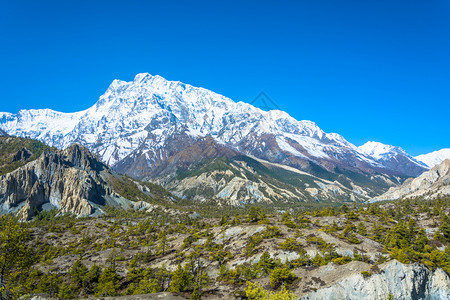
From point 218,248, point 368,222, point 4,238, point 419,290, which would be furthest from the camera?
point 368,222

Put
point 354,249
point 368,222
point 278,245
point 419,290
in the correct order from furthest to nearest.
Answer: point 368,222
point 278,245
point 354,249
point 419,290

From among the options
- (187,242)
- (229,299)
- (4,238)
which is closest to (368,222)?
(187,242)

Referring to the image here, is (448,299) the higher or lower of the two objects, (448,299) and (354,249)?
the lower

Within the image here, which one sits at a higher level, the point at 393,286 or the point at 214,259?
the point at 214,259

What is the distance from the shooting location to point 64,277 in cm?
10319

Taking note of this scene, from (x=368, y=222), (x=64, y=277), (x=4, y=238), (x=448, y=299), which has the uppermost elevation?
(x=368, y=222)

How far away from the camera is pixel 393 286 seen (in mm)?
62188

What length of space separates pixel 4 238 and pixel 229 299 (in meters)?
51.0

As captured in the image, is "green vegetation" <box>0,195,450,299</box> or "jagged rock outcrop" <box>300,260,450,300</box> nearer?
"green vegetation" <box>0,195,450,299</box>

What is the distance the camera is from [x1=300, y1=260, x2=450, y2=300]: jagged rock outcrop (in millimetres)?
60644

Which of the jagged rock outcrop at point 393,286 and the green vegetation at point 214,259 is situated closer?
the green vegetation at point 214,259

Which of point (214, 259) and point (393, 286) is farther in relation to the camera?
point (214, 259)

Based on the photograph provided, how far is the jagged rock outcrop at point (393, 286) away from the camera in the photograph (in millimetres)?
60644

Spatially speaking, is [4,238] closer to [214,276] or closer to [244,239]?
[214,276]
